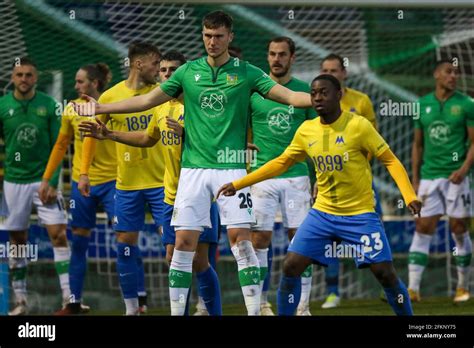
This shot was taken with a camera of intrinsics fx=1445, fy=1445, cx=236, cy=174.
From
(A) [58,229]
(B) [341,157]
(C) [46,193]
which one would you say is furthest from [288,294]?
(A) [58,229]

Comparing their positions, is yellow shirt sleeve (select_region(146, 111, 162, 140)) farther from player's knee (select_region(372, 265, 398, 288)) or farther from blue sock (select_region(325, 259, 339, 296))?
blue sock (select_region(325, 259, 339, 296))

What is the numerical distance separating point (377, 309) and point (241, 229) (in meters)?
3.31

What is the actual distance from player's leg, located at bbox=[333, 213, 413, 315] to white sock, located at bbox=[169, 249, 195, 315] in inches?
41.5

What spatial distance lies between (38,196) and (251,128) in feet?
6.72

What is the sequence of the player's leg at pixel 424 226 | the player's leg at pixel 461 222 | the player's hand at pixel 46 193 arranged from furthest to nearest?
1. the player's leg at pixel 424 226
2. the player's leg at pixel 461 222
3. the player's hand at pixel 46 193

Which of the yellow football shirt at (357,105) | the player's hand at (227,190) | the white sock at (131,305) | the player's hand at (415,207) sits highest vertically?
the yellow football shirt at (357,105)

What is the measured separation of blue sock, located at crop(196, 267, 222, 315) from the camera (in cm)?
1022

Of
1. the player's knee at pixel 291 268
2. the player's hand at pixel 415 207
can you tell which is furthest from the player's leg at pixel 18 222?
the player's hand at pixel 415 207

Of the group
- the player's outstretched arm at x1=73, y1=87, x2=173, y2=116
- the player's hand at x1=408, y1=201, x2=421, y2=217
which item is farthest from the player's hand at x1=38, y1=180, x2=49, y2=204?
the player's hand at x1=408, y1=201, x2=421, y2=217

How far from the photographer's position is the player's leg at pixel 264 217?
1157 centimetres

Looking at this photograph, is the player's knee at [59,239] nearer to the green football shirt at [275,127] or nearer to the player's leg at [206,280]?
the green football shirt at [275,127]

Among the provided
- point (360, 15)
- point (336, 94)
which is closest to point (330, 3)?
point (360, 15)

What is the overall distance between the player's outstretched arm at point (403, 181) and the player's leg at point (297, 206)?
2.02 metres

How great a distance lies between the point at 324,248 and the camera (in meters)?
9.93
